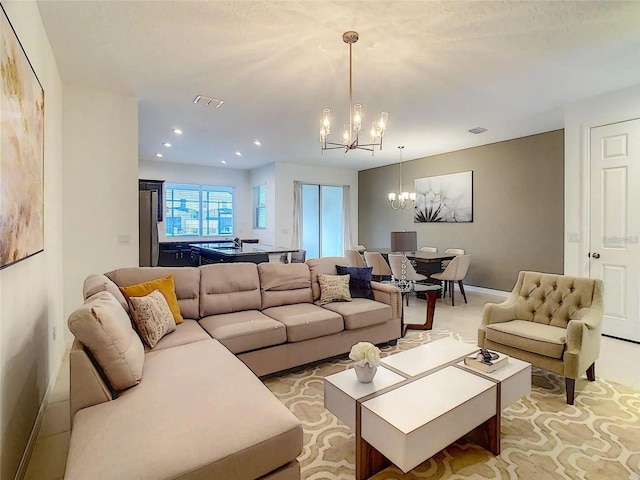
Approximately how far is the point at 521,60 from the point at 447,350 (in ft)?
8.76

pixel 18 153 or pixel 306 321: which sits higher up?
pixel 18 153

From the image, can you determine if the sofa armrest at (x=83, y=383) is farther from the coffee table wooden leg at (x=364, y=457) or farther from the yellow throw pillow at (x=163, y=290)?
the coffee table wooden leg at (x=364, y=457)

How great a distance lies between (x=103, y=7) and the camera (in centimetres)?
231

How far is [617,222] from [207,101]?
5.00m

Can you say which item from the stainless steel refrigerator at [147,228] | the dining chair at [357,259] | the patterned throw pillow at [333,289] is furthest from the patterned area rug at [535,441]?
the dining chair at [357,259]

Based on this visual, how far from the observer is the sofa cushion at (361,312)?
3199mm

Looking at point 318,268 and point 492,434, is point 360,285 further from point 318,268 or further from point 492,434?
point 492,434

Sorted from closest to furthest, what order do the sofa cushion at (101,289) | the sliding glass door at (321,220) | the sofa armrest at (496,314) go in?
1. the sofa cushion at (101,289)
2. the sofa armrest at (496,314)
3. the sliding glass door at (321,220)

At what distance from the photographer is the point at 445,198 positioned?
7.02m

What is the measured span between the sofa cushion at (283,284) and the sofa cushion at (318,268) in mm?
67

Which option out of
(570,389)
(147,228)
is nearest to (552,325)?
(570,389)

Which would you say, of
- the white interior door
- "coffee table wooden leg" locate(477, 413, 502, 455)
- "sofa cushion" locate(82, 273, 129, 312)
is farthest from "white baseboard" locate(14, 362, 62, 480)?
the white interior door

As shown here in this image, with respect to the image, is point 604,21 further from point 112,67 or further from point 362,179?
point 362,179

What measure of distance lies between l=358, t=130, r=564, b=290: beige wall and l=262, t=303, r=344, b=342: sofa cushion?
4305 mm
